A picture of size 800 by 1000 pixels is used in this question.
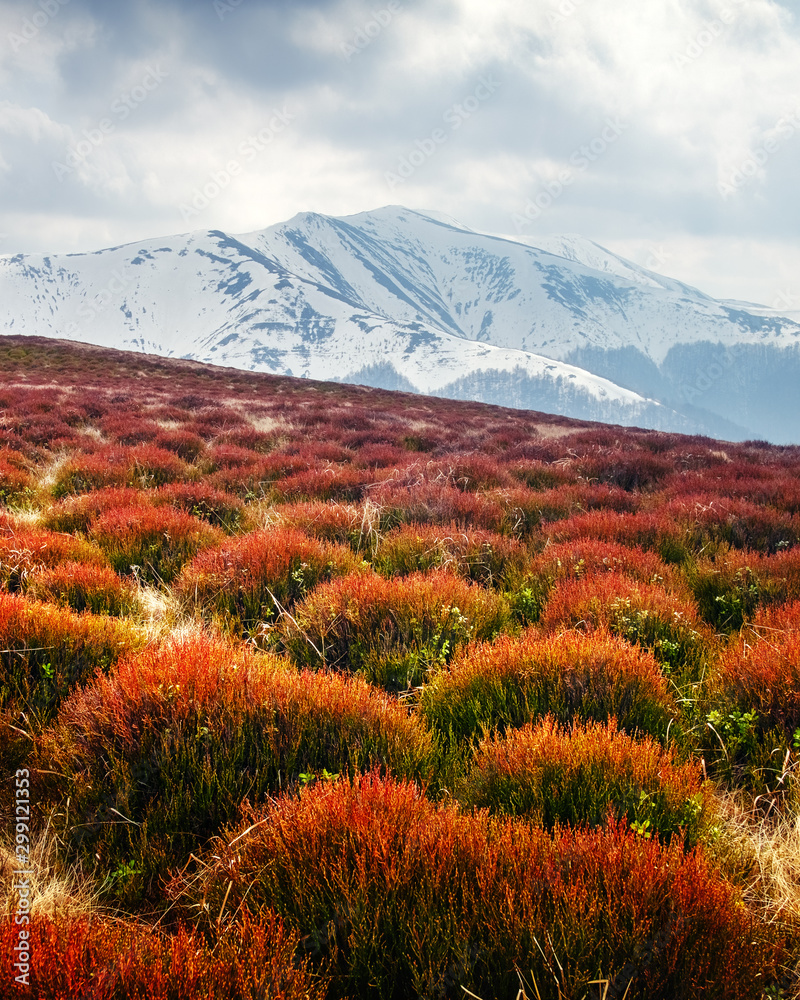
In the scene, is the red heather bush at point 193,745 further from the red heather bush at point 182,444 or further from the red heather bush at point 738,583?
the red heather bush at point 182,444

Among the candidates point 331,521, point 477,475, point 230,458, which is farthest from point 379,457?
point 331,521

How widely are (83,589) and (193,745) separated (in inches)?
81.3

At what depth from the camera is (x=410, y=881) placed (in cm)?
134

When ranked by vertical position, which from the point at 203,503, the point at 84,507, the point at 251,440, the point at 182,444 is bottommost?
the point at 84,507

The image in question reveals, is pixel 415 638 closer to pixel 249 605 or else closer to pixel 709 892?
pixel 249 605

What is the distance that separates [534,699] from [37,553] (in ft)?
11.8

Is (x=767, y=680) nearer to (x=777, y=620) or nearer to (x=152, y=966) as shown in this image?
(x=777, y=620)

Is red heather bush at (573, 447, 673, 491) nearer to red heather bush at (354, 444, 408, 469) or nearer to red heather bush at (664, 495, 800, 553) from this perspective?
red heather bush at (664, 495, 800, 553)

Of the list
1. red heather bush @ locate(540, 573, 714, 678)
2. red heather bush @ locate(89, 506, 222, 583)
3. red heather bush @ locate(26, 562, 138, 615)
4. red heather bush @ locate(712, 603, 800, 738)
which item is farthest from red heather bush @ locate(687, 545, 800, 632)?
red heather bush @ locate(89, 506, 222, 583)

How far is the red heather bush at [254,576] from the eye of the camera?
3729 millimetres

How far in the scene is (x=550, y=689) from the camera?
2.45 m

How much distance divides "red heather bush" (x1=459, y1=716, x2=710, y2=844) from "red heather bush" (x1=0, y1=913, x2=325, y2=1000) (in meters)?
0.74

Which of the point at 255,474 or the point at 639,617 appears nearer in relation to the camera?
the point at 639,617

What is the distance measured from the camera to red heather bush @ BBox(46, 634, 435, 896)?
1738mm
